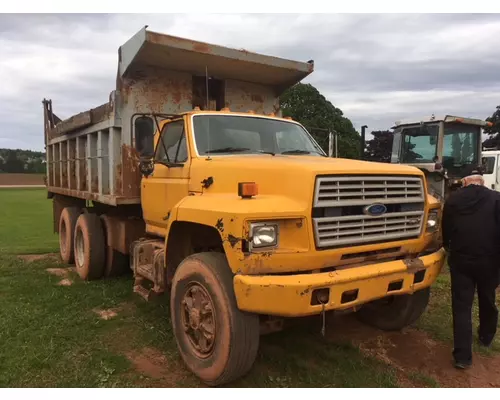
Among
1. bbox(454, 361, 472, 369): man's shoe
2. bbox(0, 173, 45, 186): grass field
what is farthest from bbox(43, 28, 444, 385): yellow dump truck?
bbox(0, 173, 45, 186): grass field

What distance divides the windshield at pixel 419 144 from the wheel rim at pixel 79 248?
736 centimetres

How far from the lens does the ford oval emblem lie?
12.7 ft

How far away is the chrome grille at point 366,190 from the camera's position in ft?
12.0

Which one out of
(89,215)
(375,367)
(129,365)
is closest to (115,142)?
(89,215)

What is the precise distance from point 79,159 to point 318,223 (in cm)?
549

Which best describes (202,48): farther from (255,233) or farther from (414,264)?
(414,264)

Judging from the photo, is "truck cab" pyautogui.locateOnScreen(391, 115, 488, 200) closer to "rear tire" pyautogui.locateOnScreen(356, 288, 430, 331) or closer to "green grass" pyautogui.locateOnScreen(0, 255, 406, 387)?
"rear tire" pyautogui.locateOnScreen(356, 288, 430, 331)

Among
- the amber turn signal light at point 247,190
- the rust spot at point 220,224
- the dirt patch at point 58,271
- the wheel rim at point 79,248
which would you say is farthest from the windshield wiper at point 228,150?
the dirt patch at point 58,271

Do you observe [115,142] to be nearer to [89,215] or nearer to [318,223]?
[89,215]

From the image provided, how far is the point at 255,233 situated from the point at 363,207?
99 centimetres

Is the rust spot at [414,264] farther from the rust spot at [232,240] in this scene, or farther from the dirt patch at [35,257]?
the dirt patch at [35,257]

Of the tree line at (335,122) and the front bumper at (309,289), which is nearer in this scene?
the front bumper at (309,289)

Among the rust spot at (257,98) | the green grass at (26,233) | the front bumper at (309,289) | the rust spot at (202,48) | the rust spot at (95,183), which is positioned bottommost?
the green grass at (26,233)

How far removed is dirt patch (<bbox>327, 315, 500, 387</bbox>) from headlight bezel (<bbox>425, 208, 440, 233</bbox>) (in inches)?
48.5
